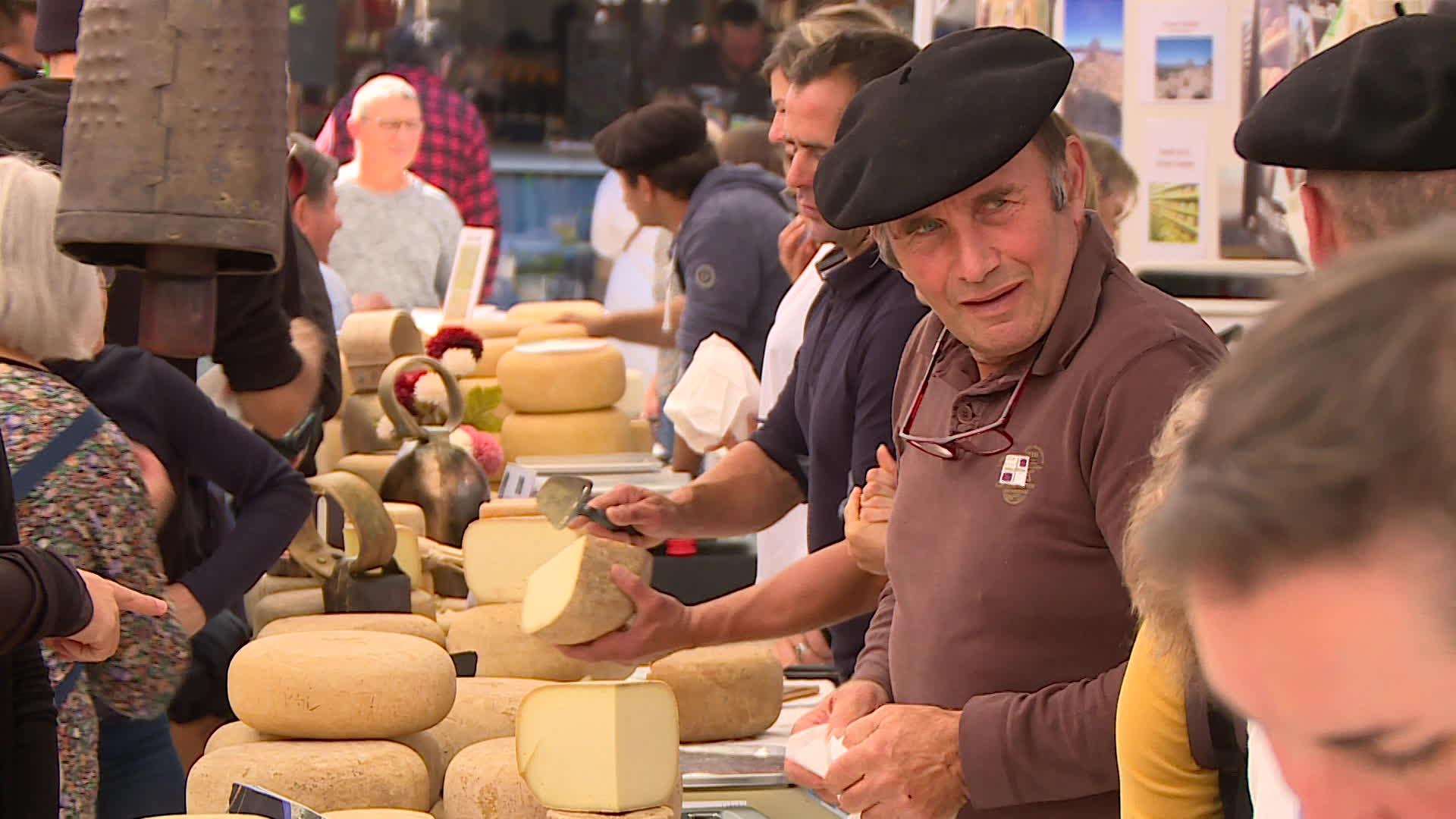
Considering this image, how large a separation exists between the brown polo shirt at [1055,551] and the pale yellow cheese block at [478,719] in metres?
0.68

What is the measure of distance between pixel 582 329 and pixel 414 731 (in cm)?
347

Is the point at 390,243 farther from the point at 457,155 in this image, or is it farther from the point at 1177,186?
the point at 1177,186

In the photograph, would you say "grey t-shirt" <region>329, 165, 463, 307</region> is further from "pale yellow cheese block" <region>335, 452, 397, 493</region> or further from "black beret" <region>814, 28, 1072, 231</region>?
"black beret" <region>814, 28, 1072, 231</region>

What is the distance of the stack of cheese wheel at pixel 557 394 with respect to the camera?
15.0ft

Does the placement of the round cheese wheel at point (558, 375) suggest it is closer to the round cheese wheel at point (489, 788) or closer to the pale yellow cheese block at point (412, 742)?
the pale yellow cheese block at point (412, 742)

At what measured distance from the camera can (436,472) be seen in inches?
145

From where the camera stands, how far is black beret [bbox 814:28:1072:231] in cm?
162

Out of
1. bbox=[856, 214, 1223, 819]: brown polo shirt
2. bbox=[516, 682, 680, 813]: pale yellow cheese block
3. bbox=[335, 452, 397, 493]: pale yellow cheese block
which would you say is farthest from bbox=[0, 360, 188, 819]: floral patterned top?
bbox=[335, 452, 397, 493]: pale yellow cheese block

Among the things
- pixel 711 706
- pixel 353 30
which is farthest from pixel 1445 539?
pixel 353 30

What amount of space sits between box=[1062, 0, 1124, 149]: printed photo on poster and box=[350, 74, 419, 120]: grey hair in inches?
136

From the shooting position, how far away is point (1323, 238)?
136 cm

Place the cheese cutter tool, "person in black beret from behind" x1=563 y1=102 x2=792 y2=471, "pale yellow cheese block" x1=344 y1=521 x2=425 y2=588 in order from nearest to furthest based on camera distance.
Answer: the cheese cutter tool → "pale yellow cheese block" x1=344 y1=521 x2=425 y2=588 → "person in black beret from behind" x1=563 y1=102 x2=792 y2=471

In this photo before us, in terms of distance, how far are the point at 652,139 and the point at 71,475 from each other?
10.9 feet

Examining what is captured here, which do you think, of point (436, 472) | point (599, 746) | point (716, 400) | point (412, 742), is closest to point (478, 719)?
point (412, 742)
